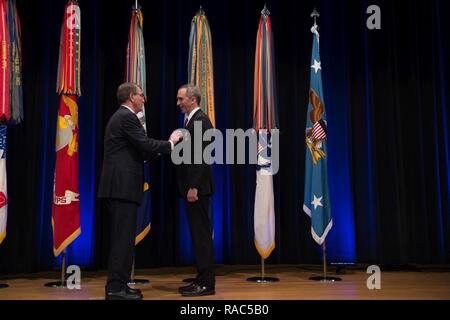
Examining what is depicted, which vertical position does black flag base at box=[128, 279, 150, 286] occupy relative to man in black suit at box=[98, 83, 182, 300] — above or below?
below

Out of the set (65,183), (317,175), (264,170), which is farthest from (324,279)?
(65,183)

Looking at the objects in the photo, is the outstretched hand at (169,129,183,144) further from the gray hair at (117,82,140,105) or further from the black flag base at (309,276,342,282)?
the black flag base at (309,276,342,282)

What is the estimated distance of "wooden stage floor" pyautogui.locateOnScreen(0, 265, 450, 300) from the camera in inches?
136

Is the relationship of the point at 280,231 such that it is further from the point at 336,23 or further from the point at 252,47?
the point at 336,23

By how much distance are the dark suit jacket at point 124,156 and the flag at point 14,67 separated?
47.3 inches

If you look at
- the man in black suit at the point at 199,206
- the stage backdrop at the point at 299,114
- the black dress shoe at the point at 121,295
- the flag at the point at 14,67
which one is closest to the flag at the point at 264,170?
the man in black suit at the point at 199,206

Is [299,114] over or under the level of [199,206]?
over

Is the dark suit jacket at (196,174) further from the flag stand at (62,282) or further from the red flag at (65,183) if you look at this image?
the flag stand at (62,282)

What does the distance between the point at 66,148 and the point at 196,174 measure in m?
1.35

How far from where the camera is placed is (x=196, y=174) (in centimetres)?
332

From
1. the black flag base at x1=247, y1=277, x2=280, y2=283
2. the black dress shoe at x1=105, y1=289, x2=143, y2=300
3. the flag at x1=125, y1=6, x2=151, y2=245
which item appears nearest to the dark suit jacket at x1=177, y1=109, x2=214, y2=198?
the black dress shoe at x1=105, y1=289, x2=143, y2=300

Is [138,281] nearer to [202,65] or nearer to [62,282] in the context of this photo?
[62,282]

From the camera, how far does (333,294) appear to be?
354 centimetres

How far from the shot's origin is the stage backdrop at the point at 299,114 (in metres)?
5.06
